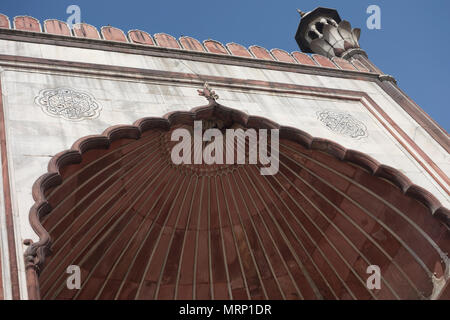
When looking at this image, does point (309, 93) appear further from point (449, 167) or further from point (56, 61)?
point (56, 61)

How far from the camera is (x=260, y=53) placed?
8867mm

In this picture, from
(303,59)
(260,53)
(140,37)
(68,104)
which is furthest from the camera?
(303,59)

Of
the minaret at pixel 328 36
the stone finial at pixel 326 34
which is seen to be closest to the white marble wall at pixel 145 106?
the minaret at pixel 328 36

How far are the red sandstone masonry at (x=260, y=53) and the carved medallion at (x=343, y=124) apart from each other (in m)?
1.43

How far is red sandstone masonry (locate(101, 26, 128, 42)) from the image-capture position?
8039mm

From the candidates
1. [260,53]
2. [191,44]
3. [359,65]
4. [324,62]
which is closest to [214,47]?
[191,44]

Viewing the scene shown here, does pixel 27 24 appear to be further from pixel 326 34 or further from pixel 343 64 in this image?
pixel 326 34

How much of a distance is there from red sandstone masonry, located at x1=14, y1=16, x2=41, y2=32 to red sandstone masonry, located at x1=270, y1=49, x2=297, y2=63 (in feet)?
10.8

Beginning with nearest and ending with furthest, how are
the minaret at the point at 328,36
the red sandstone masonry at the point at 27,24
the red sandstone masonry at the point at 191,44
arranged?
1. the red sandstone masonry at the point at 27,24
2. the red sandstone masonry at the point at 191,44
3. the minaret at the point at 328,36

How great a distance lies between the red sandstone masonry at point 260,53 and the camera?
8.76 m

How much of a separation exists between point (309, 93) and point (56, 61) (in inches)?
127

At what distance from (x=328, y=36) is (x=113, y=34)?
3.93m

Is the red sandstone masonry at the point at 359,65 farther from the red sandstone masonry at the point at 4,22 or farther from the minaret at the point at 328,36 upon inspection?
the red sandstone masonry at the point at 4,22
